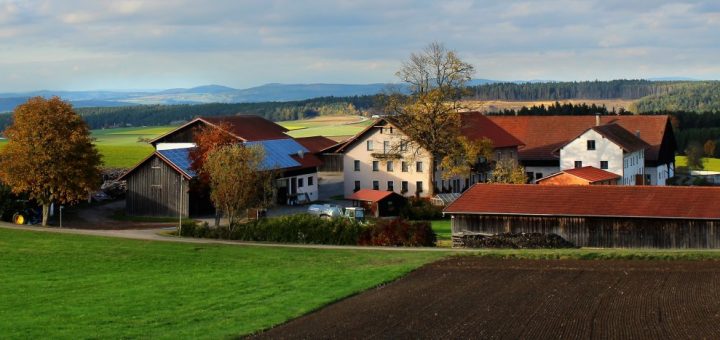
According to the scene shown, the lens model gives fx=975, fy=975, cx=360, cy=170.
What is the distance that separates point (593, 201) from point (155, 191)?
30.7m

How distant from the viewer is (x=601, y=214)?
48000mm

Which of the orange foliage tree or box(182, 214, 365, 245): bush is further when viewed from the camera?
the orange foliage tree

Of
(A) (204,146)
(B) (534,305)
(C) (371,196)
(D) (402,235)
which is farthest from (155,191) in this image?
(B) (534,305)

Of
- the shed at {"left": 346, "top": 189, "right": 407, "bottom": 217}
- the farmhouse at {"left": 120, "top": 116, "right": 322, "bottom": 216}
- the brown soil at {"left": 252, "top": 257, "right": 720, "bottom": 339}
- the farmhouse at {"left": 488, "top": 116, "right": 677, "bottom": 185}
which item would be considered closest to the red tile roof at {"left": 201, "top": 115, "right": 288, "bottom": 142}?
the farmhouse at {"left": 120, "top": 116, "right": 322, "bottom": 216}

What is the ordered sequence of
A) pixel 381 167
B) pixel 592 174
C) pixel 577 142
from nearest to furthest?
pixel 592 174
pixel 381 167
pixel 577 142

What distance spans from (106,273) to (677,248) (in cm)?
2651

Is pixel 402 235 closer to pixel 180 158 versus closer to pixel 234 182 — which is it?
pixel 234 182

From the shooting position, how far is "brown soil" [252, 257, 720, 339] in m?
24.9

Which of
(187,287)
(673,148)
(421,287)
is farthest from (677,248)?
(673,148)

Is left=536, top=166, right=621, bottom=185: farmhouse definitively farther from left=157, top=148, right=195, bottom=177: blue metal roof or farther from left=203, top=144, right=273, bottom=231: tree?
left=157, top=148, right=195, bottom=177: blue metal roof

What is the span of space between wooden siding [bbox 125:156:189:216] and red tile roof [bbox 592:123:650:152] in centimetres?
3519

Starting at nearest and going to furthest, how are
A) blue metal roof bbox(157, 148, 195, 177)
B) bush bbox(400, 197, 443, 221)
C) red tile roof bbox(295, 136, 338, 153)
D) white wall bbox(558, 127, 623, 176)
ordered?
blue metal roof bbox(157, 148, 195, 177) < bush bbox(400, 197, 443, 221) < white wall bbox(558, 127, 623, 176) < red tile roof bbox(295, 136, 338, 153)

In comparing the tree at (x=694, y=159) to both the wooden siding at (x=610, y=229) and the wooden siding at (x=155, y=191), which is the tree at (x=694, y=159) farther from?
the wooden siding at (x=155, y=191)

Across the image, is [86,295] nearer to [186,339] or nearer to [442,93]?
[186,339]
